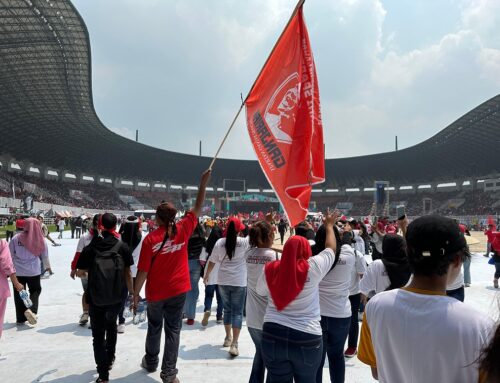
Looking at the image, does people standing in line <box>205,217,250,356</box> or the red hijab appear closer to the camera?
the red hijab

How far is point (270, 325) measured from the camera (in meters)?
2.77

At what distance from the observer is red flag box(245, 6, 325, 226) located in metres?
4.29

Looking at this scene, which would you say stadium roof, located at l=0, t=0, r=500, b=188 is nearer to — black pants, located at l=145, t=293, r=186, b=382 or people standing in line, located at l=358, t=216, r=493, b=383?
black pants, located at l=145, t=293, r=186, b=382

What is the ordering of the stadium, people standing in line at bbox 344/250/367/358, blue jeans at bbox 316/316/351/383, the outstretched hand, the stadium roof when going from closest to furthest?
the outstretched hand → blue jeans at bbox 316/316/351/383 → people standing in line at bbox 344/250/367/358 → the stadium roof → the stadium

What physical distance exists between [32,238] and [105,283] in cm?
302

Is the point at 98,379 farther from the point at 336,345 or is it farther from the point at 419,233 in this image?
the point at 419,233

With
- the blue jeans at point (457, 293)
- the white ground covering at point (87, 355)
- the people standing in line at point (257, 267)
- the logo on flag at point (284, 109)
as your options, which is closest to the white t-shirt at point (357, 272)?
the white ground covering at point (87, 355)

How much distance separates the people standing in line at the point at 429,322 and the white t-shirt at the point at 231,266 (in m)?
3.46

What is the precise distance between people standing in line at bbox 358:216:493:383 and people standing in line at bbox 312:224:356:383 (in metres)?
1.83

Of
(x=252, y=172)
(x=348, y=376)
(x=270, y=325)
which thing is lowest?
(x=348, y=376)

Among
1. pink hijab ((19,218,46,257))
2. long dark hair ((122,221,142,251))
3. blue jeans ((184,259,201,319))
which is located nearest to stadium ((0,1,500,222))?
pink hijab ((19,218,46,257))

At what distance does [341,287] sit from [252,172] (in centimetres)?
7448

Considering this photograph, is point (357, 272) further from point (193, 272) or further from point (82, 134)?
point (82, 134)

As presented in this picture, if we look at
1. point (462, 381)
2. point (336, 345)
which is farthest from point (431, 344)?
point (336, 345)
